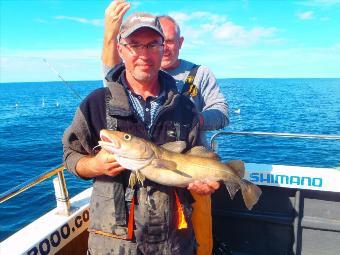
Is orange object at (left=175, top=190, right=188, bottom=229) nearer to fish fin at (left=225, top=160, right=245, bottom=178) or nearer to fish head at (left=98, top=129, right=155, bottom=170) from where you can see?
fish head at (left=98, top=129, right=155, bottom=170)

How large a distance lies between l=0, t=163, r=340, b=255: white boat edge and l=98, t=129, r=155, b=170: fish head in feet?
5.67

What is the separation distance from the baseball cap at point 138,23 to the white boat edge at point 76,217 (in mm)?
2576

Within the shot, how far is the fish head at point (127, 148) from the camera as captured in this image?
3.06 meters

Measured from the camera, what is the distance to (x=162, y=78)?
3689mm

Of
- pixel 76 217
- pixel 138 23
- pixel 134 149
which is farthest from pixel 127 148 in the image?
pixel 76 217

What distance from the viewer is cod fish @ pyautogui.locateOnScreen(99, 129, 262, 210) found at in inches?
122

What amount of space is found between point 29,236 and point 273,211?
3.70 metres

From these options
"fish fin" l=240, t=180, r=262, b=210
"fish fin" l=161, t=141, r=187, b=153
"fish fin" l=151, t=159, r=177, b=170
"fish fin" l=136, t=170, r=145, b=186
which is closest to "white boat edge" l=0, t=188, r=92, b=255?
"fish fin" l=136, t=170, r=145, b=186

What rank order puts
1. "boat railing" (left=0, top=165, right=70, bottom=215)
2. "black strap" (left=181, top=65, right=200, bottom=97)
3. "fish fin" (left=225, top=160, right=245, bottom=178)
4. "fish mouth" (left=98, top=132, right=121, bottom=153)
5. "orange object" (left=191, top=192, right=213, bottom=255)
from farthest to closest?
"black strap" (left=181, top=65, right=200, bottom=97), "orange object" (left=191, top=192, right=213, bottom=255), "boat railing" (left=0, top=165, right=70, bottom=215), "fish fin" (left=225, top=160, right=245, bottom=178), "fish mouth" (left=98, top=132, right=121, bottom=153)

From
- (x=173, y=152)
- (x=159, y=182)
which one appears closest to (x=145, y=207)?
(x=159, y=182)

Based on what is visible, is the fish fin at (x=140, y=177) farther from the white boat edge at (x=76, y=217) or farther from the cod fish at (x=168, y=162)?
the white boat edge at (x=76, y=217)

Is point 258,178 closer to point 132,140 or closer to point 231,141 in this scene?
point 132,140

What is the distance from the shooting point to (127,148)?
3.11 m

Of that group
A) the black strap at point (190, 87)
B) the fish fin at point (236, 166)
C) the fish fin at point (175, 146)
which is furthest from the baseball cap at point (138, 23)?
the fish fin at point (236, 166)
